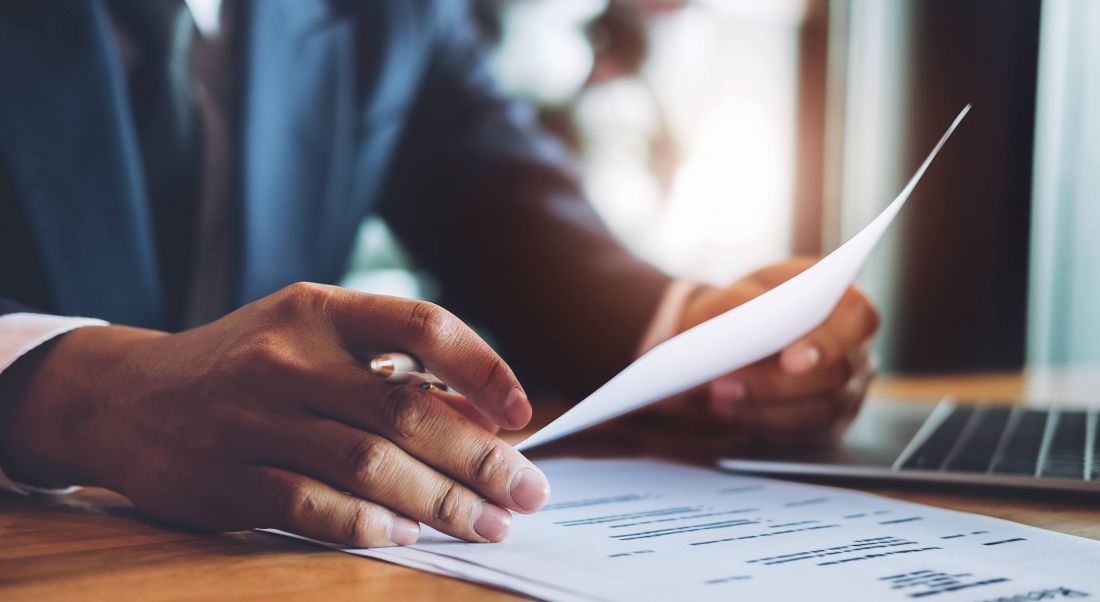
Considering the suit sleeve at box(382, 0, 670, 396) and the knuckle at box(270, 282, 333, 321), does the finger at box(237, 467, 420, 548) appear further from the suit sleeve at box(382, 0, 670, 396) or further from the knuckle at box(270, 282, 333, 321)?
the suit sleeve at box(382, 0, 670, 396)

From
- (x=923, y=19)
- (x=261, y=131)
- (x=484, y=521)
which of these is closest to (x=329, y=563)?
(x=484, y=521)

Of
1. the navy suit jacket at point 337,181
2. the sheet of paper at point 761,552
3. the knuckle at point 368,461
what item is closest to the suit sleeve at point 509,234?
the navy suit jacket at point 337,181

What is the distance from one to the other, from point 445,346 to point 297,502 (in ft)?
0.27

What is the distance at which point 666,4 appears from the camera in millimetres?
2412

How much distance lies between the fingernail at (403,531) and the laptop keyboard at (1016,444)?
294mm

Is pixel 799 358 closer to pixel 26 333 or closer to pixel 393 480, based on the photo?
pixel 393 480

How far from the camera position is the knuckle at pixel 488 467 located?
353mm

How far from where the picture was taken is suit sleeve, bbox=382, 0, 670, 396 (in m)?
0.91

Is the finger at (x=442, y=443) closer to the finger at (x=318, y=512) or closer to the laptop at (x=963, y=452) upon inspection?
the finger at (x=318, y=512)

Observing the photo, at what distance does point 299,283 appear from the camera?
370mm

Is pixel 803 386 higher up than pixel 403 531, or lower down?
higher up

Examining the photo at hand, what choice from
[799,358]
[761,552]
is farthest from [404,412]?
[799,358]

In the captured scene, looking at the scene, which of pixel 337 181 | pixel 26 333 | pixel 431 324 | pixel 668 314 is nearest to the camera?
pixel 431 324

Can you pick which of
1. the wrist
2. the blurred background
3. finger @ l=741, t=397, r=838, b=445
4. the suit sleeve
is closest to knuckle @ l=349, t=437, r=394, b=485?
the wrist
